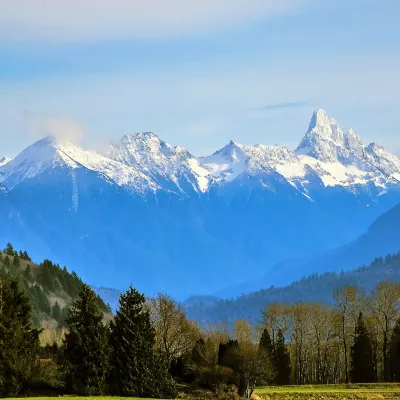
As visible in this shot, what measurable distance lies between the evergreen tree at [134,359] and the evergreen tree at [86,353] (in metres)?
1.97

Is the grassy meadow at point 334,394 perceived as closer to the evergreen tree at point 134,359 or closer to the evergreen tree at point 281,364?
the evergreen tree at point 134,359

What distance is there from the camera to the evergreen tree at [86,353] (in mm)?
84438

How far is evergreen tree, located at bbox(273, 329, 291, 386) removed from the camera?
433 feet

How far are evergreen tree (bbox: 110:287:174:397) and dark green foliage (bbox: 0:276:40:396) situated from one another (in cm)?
913

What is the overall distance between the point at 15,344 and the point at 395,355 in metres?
64.4

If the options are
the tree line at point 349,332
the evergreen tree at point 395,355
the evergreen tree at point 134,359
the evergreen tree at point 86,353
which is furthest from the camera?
the tree line at point 349,332

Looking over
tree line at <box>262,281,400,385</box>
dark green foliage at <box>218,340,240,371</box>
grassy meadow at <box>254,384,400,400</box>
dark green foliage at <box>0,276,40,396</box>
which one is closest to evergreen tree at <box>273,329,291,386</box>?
tree line at <box>262,281,400,385</box>

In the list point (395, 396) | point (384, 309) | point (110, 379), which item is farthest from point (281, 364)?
point (110, 379)

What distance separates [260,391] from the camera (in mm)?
101562

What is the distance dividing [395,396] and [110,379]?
3182cm

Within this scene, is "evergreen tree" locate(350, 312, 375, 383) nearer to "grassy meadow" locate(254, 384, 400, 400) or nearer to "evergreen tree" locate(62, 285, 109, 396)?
"grassy meadow" locate(254, 384, 400, 400)

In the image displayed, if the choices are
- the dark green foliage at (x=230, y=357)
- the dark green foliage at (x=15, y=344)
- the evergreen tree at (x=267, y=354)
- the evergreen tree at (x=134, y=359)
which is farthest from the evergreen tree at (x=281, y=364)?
the dark green foliage at (x=15, y=344)

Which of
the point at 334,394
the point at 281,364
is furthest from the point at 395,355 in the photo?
the point at 334,394

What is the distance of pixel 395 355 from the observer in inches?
4855
